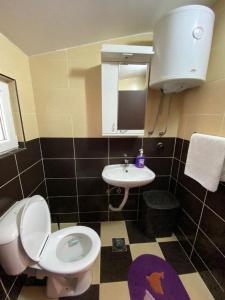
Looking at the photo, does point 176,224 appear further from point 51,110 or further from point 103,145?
point 51,110

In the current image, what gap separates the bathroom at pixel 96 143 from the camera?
102cm

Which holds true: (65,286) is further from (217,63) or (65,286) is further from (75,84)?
(217,63)

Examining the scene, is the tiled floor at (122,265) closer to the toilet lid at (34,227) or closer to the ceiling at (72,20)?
the toilet lid at (34,227)

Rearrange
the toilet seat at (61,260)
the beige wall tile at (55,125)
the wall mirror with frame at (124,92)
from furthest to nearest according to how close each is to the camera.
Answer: the beige wall tile at (55,125)
the wall mirror with frame at (124,92)
the toilet seat at (61,260)

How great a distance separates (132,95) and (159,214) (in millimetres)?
1239

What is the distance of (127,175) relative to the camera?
1.46m

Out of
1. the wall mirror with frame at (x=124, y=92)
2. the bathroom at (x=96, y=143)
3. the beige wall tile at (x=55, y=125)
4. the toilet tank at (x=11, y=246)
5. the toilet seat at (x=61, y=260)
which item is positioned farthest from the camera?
the beige wall tile at (x=55, y=125)

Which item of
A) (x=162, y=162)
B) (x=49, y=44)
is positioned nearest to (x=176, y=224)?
(x=162, y=162)

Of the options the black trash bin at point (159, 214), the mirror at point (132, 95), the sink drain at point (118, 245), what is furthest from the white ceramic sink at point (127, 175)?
the sink drain at point (118, 245)

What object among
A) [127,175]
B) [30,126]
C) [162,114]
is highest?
[162,114]

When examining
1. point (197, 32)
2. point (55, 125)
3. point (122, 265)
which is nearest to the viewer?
point (197, 32)

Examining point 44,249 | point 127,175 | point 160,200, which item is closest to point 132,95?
point 127,175

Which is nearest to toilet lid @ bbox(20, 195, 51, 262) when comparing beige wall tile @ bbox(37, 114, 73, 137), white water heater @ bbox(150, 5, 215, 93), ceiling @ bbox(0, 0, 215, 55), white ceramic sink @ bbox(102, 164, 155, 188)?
white ceramic sink @ bbox(102, 164, 155, 188)

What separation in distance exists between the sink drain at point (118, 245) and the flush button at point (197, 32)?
1.91 meters
